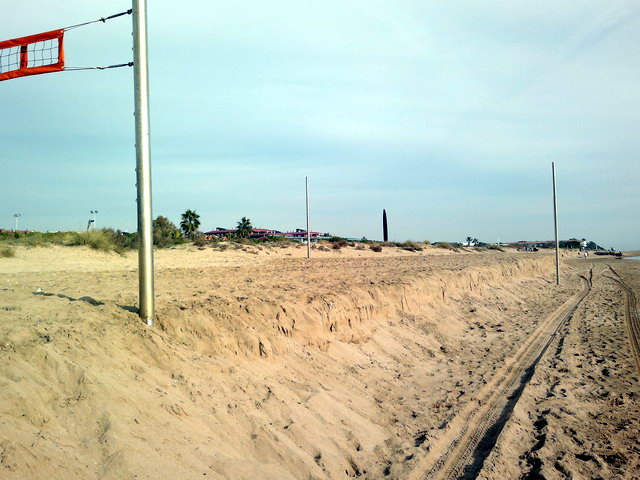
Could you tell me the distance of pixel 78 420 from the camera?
14.8 feet

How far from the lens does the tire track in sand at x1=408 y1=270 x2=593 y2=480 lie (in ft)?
19.1

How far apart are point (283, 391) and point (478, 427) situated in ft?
9.35

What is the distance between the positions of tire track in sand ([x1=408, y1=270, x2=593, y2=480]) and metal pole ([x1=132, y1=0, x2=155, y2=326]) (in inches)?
161

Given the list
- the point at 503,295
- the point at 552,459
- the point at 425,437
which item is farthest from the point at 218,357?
the point at 503,295

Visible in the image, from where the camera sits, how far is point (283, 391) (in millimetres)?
6953

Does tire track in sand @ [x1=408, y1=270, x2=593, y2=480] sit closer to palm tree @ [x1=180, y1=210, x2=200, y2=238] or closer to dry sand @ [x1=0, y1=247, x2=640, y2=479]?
dry sand @ [x1=0, y1=247, x2=640, y2=479]

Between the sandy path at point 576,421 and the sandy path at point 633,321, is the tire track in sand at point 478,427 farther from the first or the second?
the sandy path at point 633,321

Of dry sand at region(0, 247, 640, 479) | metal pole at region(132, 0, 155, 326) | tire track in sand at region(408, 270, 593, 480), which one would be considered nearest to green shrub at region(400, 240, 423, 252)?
dry sand at region(0, 247, 640, 479)

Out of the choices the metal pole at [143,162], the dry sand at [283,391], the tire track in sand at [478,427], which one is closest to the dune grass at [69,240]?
the dry sand at [283,391]

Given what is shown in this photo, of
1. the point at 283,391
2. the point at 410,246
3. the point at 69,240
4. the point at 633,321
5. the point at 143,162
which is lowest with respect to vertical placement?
the point at 633,321

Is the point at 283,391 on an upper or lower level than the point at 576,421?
upper

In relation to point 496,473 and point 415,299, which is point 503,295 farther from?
point 496,473

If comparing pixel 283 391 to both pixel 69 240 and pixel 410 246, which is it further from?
pixel 410 246

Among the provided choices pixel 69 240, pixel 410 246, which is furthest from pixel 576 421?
pixel 410 246
